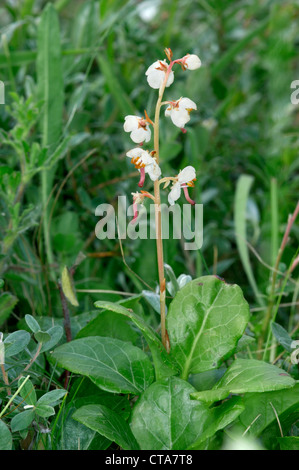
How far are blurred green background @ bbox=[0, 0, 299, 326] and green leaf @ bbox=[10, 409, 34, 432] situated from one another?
0.98ft

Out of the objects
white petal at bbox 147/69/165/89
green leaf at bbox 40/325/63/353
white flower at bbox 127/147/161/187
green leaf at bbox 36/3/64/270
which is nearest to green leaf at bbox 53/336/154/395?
green leaf at bbox 40/325/63/353

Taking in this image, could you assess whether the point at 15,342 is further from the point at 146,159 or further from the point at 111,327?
the point at 146,159

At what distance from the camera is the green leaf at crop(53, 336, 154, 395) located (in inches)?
23.3

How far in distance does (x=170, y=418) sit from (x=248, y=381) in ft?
0.33

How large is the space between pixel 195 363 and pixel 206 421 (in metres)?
0.08

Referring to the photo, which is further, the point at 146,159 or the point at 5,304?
the point at 5,304

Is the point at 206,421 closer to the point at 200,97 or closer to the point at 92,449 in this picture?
the point at 92,449

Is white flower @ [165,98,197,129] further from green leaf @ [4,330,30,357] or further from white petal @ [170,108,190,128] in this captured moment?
green leaf @ [4,330,30,357]

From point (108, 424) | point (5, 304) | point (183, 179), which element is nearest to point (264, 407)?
point (108, 424)

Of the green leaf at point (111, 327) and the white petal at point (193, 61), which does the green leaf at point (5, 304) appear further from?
the white petal at point (193, 61)

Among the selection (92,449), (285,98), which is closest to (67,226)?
(92,449)

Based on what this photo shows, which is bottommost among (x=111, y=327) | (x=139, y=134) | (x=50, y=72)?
(x=111, y=327)

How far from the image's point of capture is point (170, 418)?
56 centimetres

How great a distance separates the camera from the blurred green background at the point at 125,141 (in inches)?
36.6
